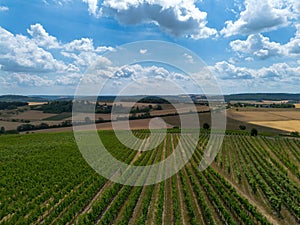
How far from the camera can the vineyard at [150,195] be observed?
16.9m

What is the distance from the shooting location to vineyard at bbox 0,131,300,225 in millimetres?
16859

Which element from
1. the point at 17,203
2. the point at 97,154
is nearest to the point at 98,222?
the point at 17,203

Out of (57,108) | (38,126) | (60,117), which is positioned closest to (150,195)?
(38,126)

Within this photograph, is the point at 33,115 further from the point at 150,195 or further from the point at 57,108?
the point at 150,195

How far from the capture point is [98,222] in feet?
54.0

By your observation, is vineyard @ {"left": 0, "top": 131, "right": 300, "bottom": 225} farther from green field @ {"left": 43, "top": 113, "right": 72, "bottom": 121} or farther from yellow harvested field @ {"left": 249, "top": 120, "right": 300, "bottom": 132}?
green field @ {"left": 43, "top": 113, "right": 72, "bottom": 121}

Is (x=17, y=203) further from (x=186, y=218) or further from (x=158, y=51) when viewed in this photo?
(x=158, y=51)

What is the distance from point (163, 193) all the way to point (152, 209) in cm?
287

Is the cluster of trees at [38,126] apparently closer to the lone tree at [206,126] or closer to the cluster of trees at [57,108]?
the cluster of trees at [57,108]

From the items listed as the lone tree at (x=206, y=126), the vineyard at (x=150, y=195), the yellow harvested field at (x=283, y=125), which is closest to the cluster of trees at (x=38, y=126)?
the lone tree at (x=206, y=126)

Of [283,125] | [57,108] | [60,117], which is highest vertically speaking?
[57,108]

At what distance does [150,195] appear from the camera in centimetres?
2073

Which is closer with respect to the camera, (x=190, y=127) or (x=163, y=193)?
(x=163, y=193)

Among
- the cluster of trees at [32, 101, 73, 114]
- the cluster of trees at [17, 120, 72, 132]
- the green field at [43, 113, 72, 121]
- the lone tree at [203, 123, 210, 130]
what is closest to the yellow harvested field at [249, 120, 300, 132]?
the lone tree at [203, 123, 210, 130]
